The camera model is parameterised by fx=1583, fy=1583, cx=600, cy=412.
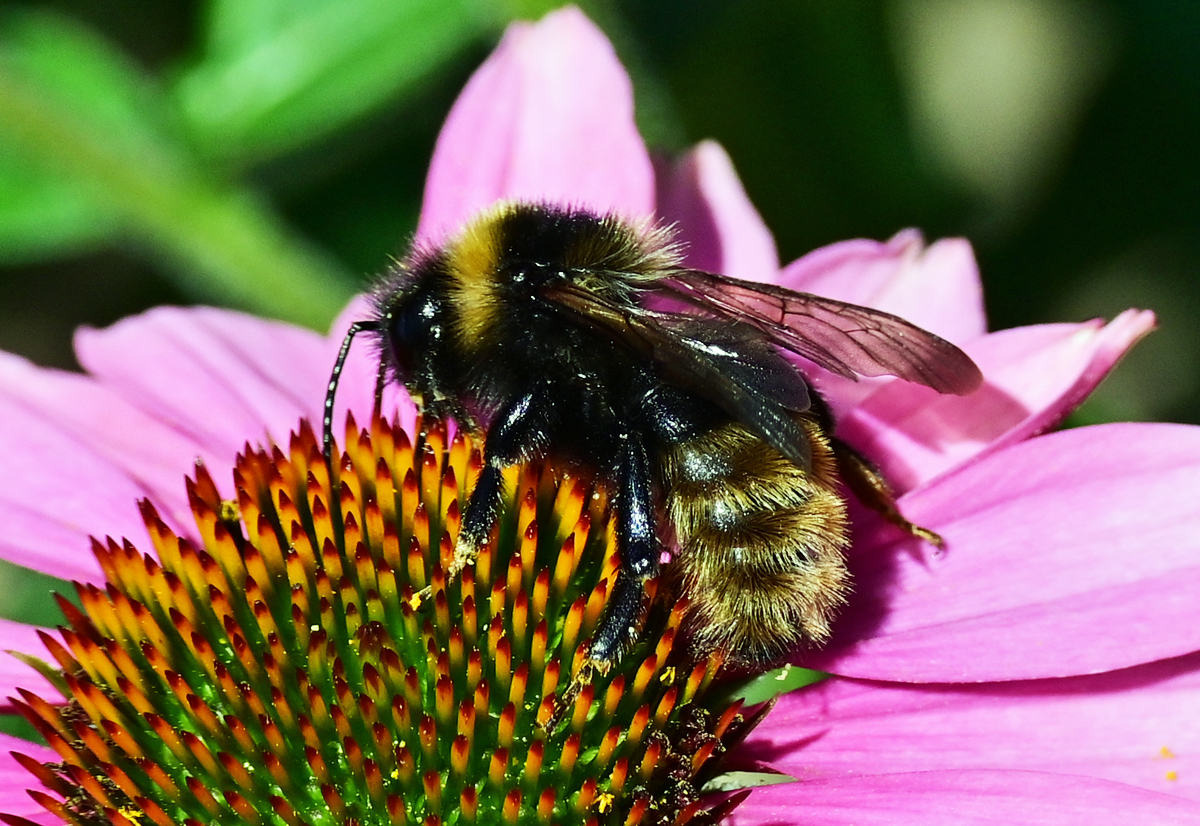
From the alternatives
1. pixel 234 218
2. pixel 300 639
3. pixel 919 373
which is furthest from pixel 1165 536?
pixel 234 218

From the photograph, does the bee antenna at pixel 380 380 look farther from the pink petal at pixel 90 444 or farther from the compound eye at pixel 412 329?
the pink petal at pixel 90 444

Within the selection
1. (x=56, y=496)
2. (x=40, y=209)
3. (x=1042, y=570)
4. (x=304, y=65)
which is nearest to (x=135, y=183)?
(x=40, y=209)

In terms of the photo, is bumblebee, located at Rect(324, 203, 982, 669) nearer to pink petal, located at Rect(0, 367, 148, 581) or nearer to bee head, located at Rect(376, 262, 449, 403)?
bee head, located at Rect(376, 262, 449, 403)

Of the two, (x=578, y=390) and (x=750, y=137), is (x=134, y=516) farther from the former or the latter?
(x=750, y=137)

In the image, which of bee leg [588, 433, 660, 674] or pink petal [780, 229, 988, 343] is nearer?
bee leg [588, 433, 660, 674]

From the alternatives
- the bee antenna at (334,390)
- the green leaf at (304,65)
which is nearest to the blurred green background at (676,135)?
the green leaf at (304,65)

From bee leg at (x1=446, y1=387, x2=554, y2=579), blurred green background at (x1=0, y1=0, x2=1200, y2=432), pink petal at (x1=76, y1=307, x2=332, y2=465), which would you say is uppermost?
blurred green background at (x1=0, y1=0, x2=1200, y2=432)

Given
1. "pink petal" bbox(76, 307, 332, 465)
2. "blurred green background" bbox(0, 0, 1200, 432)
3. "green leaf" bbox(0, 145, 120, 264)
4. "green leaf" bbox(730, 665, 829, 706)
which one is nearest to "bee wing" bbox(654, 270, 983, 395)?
"green leaf" bbox(730, 665, 829, 706)

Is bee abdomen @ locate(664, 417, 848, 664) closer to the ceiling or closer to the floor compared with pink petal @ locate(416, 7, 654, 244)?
closer to the floor
